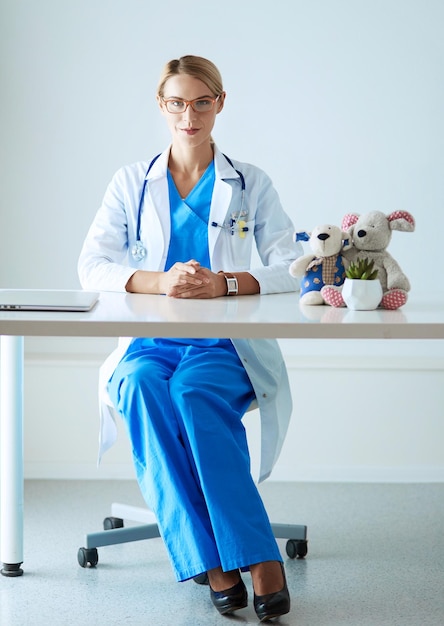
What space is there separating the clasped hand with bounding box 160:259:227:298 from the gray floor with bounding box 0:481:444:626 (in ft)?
2.38

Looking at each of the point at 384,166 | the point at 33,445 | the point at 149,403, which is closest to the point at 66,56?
the point at 384,166

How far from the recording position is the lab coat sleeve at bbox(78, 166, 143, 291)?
235 centimetres

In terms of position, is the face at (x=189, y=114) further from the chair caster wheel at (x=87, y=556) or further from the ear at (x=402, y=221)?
the chair caster wheel at (x=87, y=556)

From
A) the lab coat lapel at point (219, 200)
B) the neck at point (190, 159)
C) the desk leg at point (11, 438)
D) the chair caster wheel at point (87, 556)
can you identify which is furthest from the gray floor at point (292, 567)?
the neck at point (190, 159)

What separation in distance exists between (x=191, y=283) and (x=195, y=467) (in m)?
0.40

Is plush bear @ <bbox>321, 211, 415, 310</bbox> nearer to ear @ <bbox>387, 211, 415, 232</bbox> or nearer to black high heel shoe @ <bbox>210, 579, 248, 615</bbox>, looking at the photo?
ear @ <bbox>387, 211, 415, 232</bbox>

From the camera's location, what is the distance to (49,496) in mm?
3174

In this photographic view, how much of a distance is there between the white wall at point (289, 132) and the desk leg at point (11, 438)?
1.02 m

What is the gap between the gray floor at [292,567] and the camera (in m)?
2.19

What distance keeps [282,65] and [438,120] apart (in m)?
0.56

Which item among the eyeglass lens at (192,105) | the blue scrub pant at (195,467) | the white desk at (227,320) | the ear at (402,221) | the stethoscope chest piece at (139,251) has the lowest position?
the blue scrub pant at (195,467)

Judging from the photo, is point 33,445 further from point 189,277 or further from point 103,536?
point 189,277

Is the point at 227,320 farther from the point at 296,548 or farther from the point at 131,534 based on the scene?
the point at 296,548

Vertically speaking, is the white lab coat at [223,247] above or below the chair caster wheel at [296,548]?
above
